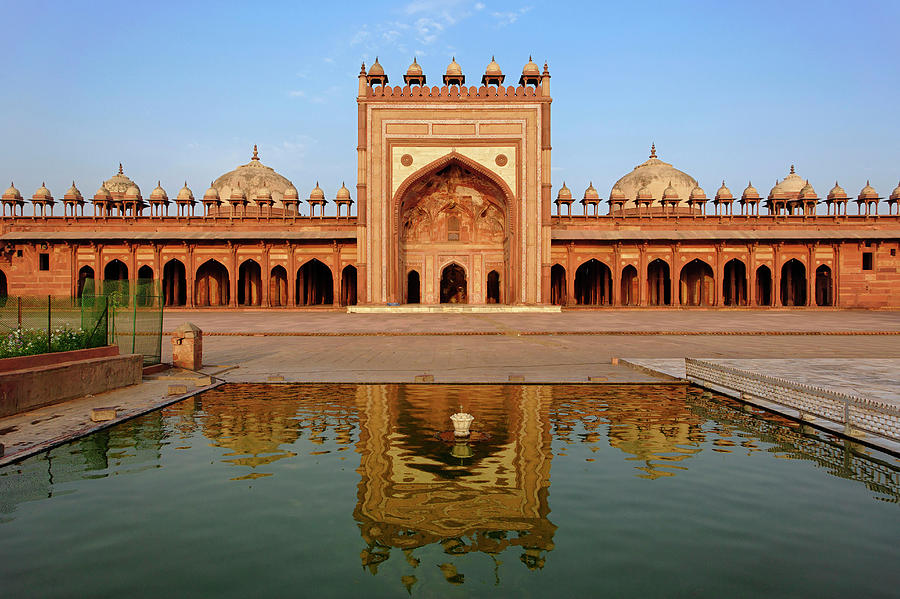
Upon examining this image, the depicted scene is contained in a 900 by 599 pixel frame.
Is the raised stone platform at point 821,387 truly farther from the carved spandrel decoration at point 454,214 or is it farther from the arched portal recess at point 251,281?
the arched portal recess at point 251,281

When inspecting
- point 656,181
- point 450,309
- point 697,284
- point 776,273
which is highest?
point 656,181

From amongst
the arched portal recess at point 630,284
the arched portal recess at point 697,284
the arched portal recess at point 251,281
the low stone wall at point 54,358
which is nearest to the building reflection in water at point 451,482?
the low stone wall at point 54,358

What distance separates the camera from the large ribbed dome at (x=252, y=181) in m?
44.1

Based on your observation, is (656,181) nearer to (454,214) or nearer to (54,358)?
(454,214)

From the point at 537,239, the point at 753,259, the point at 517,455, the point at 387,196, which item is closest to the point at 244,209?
the point at 387,196

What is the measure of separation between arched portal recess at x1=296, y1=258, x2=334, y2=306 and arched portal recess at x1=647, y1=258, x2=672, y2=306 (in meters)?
20.2

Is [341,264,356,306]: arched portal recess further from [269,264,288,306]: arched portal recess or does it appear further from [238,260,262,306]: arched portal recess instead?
[238,260,262,306]: arched portal recess

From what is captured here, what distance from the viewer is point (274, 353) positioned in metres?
12.9

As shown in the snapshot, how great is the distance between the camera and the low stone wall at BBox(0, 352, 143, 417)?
22.1ft

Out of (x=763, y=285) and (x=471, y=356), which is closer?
(x=471, y=356)

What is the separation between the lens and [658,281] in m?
38.7

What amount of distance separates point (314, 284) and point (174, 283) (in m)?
8.42

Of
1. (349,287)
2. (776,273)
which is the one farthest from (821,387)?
(349,287)

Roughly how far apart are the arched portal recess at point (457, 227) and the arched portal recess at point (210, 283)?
1193cm
